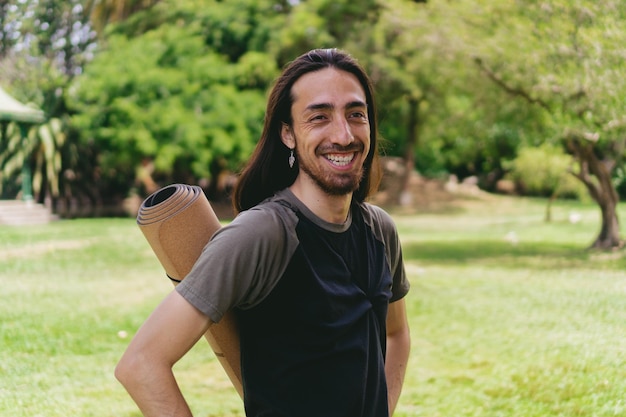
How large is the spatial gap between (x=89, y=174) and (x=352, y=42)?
954 centimetres

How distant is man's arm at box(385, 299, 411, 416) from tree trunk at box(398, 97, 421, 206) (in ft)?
76.8

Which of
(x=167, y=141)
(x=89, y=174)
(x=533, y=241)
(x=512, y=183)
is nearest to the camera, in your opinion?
(x=533, y=241)

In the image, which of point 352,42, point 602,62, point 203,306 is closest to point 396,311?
point 203,306

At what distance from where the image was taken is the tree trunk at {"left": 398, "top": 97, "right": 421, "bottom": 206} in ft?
85.4

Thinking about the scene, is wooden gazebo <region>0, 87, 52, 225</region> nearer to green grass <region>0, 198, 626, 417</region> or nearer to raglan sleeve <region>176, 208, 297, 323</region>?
green grass <region>0, 198, 626, 417</region>

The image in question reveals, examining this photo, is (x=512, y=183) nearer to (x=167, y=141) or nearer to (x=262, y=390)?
(x=167, y=141)

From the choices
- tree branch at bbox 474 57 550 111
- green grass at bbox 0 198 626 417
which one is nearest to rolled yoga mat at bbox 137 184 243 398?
green grass at bbox 0 198 626 417

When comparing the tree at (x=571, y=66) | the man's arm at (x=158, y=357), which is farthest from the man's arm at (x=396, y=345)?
the tree at (x=571, y=66)

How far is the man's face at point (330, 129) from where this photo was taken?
182 cm

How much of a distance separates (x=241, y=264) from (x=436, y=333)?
5368 mm

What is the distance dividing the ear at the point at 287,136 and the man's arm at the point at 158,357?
0.56 metres

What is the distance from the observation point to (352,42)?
22.8 m

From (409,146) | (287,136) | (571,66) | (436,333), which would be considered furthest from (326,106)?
(409,146)

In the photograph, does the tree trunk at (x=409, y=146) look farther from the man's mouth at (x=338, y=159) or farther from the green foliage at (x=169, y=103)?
the man's mouth at (x=338, y=159)
